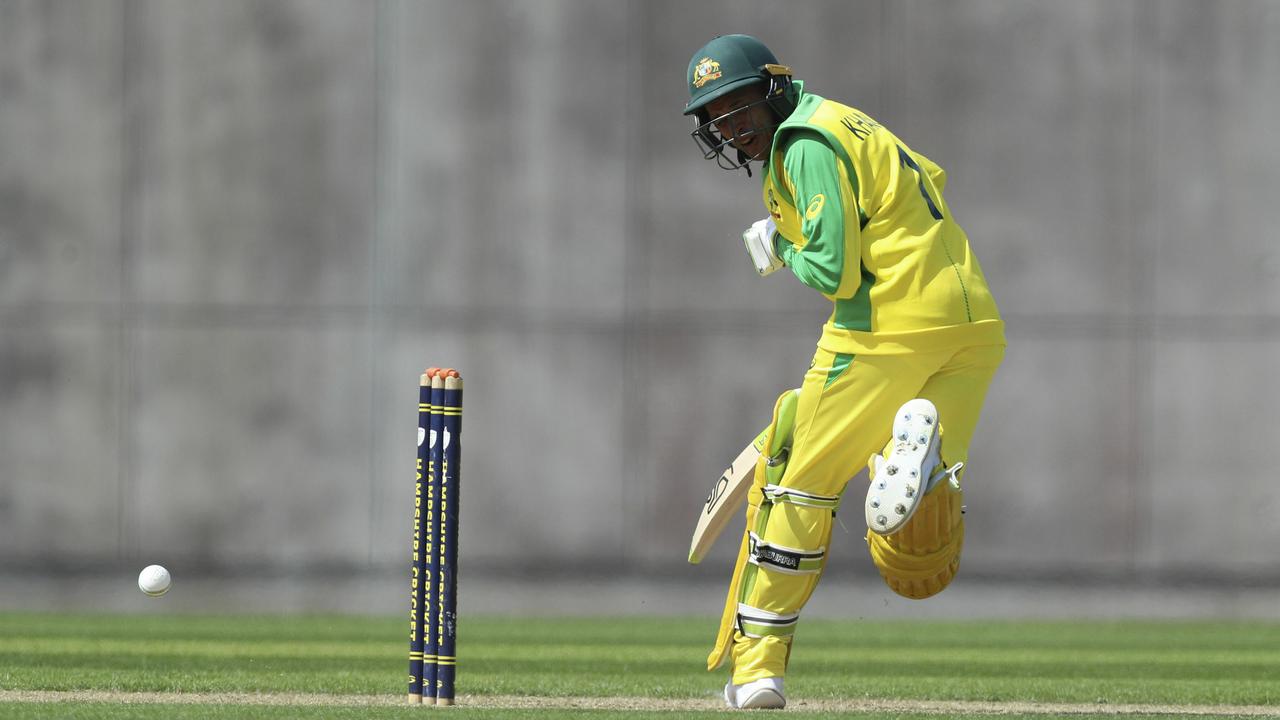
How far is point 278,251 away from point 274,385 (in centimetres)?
74

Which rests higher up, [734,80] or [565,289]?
[734,80]

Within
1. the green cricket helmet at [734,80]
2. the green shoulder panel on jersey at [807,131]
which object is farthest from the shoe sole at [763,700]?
the green cricket helmet at [734,80]

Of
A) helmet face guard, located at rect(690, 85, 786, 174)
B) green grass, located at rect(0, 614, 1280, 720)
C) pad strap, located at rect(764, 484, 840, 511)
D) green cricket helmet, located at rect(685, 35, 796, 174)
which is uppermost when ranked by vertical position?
green cricket helmet, located at rect(685, 35, 796, 174)

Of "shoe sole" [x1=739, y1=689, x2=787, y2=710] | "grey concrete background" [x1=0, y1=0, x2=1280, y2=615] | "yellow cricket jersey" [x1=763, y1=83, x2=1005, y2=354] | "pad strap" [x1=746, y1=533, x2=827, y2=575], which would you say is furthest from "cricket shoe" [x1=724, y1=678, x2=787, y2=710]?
"grey concrete background" [x1=0, y1=0, x2=1280, y2=615]

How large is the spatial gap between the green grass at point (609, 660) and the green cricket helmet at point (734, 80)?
5.75ft

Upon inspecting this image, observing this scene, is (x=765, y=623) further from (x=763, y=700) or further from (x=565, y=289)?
(x=565, y=289)

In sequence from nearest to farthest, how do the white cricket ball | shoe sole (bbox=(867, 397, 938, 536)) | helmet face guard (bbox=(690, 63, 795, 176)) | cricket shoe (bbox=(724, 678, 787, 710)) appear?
shoe sole (bbox=(867, 397, 938, 536)) → cricket shoe (bbox=(724, 678, 787, 710)) → helmet face guard (bbox=(690, 63, 795, 176)) → the white cricket ball

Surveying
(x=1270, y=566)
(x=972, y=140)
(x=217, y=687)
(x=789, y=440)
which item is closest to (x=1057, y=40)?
(x=972, y=140)

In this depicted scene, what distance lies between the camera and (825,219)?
505 cm

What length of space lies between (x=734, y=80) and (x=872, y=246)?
65 cm

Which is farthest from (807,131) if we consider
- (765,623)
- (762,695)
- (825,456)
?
(762,695)

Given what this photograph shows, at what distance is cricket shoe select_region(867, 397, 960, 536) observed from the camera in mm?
4895

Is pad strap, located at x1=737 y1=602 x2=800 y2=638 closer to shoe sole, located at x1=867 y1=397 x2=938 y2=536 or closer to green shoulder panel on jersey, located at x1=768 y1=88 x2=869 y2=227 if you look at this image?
shoe sole, located at x1=867 y1=397 x2=938 y2=536

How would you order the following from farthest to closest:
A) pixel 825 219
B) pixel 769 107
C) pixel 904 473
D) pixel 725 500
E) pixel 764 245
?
pixel 725 500, pixel 764 245, pixel 769 107, pixel 825 219, pixel 904 473
